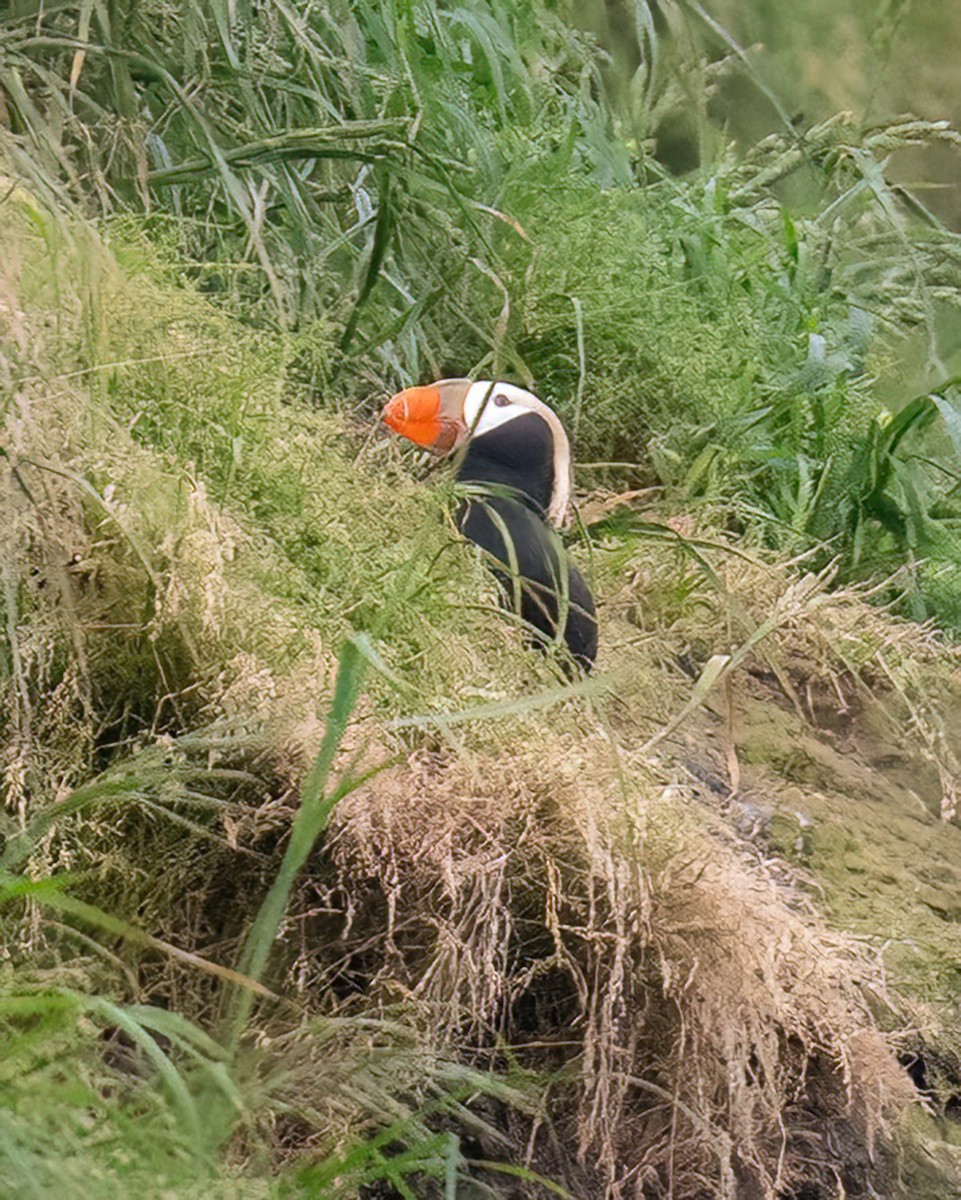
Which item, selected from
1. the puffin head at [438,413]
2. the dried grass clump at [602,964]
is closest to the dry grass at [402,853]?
the dried grass clump at [602,964]

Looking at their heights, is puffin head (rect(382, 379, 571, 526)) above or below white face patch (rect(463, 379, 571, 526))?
above

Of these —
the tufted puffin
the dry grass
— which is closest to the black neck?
the tufted puffin

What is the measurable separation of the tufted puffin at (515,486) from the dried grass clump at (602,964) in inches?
10.3

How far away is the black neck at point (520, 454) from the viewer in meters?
1.90

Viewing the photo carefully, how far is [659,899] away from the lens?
1.25 meters

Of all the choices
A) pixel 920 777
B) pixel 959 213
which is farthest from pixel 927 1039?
pixel 959 213

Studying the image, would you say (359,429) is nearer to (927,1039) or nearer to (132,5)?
(132,5)

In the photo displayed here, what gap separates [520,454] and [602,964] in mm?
824

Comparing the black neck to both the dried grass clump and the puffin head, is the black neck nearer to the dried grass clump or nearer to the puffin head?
the puffin head

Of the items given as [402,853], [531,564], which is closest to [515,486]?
[531,564]

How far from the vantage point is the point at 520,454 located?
1.90m

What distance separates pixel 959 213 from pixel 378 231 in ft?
11.0

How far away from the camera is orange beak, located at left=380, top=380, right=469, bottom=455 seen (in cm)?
181

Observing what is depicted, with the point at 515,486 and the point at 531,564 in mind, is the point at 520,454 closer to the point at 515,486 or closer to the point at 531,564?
the point at 515,486
